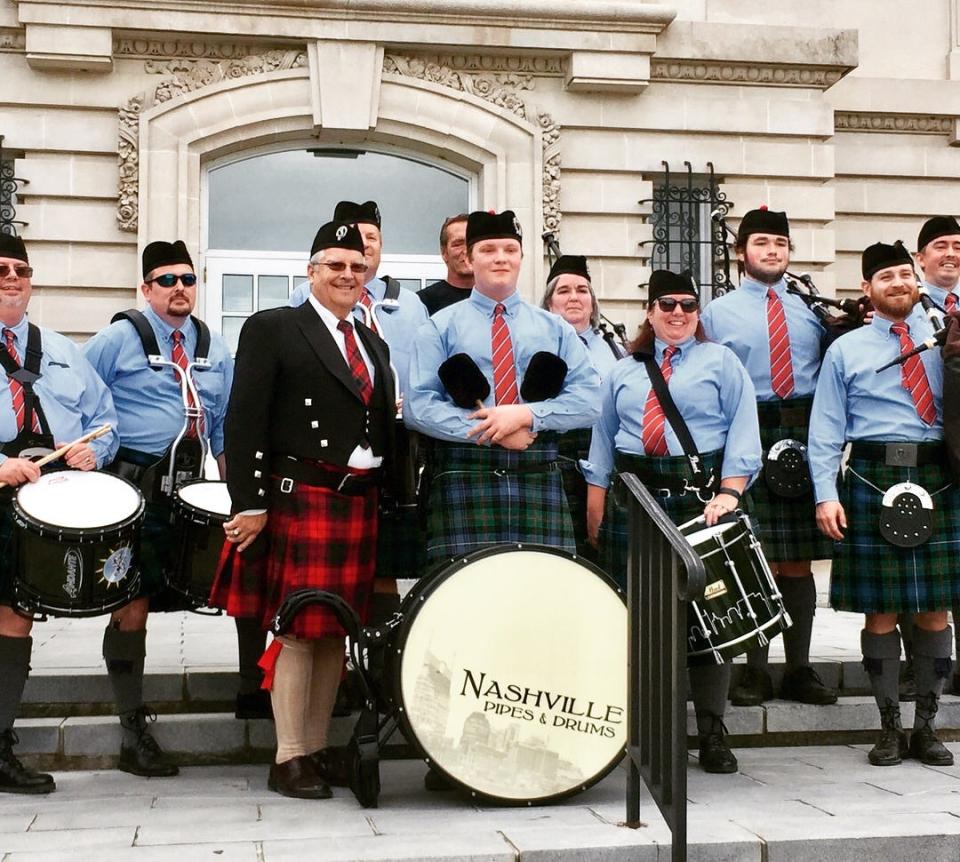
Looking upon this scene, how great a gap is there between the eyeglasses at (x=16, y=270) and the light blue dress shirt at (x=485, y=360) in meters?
1.48

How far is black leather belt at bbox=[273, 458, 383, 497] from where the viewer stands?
4336 millimetres

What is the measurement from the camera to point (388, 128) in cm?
1056

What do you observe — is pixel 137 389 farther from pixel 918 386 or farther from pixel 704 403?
pixel 918 386

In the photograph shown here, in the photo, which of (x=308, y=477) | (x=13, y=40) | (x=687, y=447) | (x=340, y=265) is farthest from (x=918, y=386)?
(x=13, y=40)

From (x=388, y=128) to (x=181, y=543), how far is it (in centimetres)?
659

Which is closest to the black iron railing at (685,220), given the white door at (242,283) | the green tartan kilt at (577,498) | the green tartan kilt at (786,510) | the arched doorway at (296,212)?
the arched doorway at (296,212)

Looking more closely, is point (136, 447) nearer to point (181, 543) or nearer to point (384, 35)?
point (181, 543)

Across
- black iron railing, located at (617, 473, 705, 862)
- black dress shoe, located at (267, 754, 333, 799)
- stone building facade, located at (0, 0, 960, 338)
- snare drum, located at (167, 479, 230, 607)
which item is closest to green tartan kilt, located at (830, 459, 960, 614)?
black iron railing, located at (617, 473, 705, 862)

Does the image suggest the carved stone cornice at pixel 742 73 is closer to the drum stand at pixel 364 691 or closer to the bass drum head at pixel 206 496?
the bass drum head at pixel 206 496

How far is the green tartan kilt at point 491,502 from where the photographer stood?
444cm

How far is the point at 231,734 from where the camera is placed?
195 inches

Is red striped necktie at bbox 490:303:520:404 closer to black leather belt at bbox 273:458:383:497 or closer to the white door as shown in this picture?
black leather belt at bbox 273:458:383:497

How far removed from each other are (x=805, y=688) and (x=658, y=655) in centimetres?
205

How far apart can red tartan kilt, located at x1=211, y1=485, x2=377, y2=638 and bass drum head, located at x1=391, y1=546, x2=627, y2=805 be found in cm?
35
